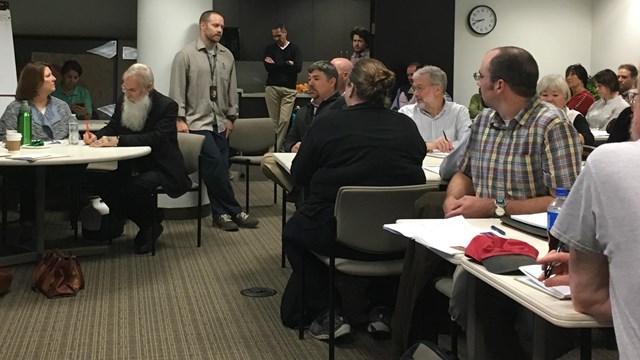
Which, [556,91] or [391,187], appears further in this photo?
[556,91]

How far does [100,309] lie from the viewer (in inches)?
Answer: 173

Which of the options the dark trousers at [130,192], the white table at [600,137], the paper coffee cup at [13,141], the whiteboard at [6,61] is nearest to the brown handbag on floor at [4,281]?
the paper coffee cup at [13,141]

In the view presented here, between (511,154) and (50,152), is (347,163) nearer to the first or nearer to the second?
(511,154)

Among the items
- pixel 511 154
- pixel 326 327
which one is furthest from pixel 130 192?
pixel 511 154

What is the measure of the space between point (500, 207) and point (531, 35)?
9555mm

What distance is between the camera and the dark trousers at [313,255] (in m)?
3.66

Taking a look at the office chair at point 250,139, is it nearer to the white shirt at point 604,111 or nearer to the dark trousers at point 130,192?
the dark trousers at point 130,192

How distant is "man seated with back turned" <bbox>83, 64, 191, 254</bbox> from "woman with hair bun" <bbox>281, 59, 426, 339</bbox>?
6.11 ft

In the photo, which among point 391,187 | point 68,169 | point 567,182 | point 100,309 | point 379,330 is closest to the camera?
point 567,182

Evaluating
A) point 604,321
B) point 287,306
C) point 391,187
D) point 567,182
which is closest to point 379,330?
point 287,306

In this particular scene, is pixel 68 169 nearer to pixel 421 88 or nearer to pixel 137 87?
pixel 137 87

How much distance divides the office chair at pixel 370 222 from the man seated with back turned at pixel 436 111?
1.90m

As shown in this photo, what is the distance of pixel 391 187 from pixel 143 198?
2647 mm

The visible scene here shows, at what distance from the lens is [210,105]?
6.68m
